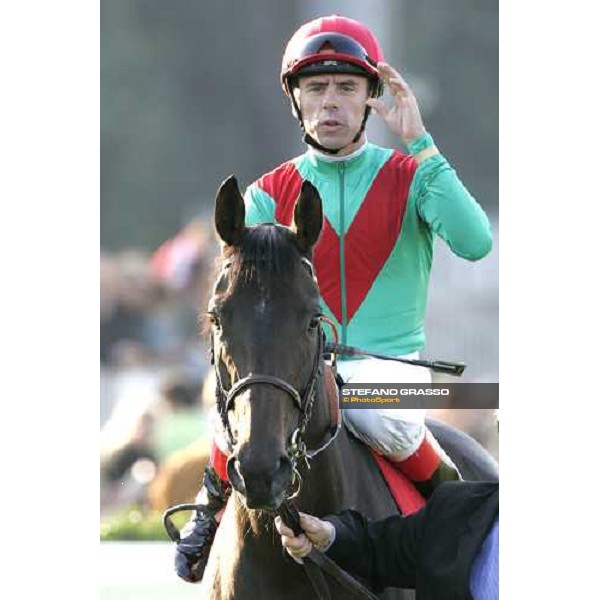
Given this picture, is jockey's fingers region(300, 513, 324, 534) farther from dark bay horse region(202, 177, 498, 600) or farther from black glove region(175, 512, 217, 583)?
black glove region(175, 512, 217, 583)

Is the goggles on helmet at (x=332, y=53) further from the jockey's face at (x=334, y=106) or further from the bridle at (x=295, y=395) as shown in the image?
the bridle at (x=295, y=395)

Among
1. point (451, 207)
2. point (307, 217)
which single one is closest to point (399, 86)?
point (451, 207)

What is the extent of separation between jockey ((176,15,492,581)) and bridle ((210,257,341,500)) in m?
0.50

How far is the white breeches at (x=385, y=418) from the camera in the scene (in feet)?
11.3

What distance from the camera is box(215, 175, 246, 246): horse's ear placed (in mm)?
3055

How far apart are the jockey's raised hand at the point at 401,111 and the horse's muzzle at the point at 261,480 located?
115cm

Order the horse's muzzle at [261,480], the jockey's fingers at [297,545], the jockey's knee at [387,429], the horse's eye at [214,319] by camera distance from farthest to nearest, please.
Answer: the jockey's knee at [387,429] < the jockey's fingers at [297,545] < the horse's eye at [214,319] < the horse's muzzle at [261,480]

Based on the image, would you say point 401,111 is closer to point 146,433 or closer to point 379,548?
point 379,548

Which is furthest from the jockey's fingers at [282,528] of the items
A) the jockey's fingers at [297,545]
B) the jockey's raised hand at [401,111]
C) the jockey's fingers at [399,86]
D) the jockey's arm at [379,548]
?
the jockey's fingers at [399,86]

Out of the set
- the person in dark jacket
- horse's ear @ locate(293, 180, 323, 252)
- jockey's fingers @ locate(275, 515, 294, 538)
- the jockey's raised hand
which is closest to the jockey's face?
the jockey's raised hand
